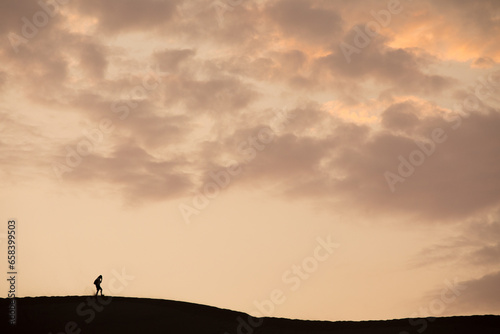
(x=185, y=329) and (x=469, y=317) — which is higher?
(x=185, y=329)

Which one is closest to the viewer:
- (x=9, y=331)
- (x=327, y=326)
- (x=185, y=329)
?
(x=9, y=331)

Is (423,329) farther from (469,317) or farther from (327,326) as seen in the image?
(327,326)

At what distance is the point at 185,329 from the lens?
95.1 ft

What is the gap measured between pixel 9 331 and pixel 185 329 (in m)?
8.34

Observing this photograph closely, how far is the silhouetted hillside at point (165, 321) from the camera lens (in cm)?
2847

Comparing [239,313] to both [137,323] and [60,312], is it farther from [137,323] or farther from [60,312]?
[60,312]

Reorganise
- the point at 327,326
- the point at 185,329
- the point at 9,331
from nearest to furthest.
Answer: the point at 9,331
the point at 185,329
the point at 327,326

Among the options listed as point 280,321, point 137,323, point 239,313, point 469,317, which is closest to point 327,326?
point 280,321

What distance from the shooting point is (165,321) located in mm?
29844

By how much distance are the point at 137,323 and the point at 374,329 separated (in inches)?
484

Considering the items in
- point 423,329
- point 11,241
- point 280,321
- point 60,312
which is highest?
point 11,241

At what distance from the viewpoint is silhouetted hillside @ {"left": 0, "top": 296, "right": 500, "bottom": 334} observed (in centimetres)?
2847

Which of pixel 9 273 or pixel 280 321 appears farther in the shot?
pixel 280 321

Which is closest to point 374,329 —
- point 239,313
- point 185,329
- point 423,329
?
point 423,329
